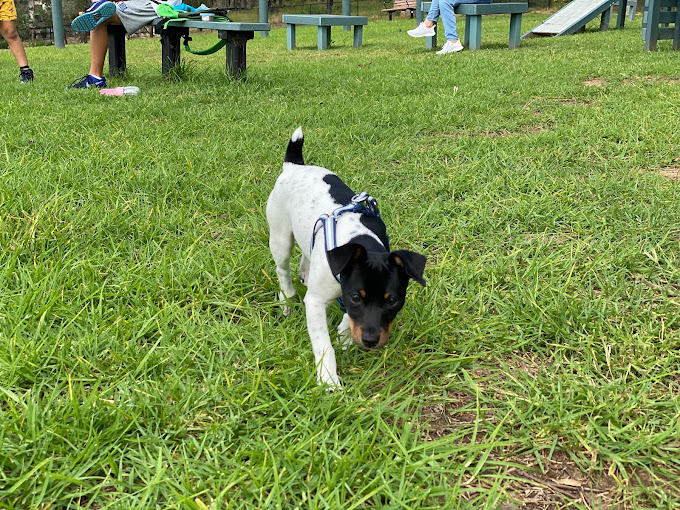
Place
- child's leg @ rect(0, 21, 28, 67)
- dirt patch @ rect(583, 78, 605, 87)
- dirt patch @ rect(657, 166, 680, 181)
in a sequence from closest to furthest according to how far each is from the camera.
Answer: dirt patch @ rect(657, 166, 680, 181) < dirt patch @ rect(583, 78, 605, 87) < child's leg @ rect(0, 21, 28, 67)

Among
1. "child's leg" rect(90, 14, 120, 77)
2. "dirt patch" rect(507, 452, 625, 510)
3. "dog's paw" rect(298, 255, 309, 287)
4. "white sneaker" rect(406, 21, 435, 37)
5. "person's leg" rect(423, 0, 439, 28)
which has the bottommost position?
"dirt patch" rect(507, 452, 625, 510)

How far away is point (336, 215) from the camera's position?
7.81 feet

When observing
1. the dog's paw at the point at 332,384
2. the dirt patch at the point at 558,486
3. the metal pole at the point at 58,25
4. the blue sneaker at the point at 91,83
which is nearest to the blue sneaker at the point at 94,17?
the blue sneaker at the point at 91,83

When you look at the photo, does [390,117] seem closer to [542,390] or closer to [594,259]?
[594,259]

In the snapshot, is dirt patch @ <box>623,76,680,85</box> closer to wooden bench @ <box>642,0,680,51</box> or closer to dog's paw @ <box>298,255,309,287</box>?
wooden bench @ <box>642,0,680,51</box>

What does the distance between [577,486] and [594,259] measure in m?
1.50

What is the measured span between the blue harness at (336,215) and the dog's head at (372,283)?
111 millimetres

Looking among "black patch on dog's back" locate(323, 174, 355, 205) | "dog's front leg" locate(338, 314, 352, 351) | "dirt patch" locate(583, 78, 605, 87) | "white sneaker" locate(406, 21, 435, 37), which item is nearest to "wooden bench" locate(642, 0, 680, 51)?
"dirt patch" locate(583, 78, 605, 87)

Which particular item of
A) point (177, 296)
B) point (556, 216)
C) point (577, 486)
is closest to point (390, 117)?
point (556, 216)

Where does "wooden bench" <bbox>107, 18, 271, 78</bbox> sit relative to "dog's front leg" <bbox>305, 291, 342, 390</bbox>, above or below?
above

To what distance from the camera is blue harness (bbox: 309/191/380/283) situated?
224 centimetres

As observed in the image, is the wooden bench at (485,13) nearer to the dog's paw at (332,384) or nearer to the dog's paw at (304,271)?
the dog's paw at (304,271)

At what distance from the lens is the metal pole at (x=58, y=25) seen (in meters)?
15.5

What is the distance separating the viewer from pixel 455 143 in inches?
191
